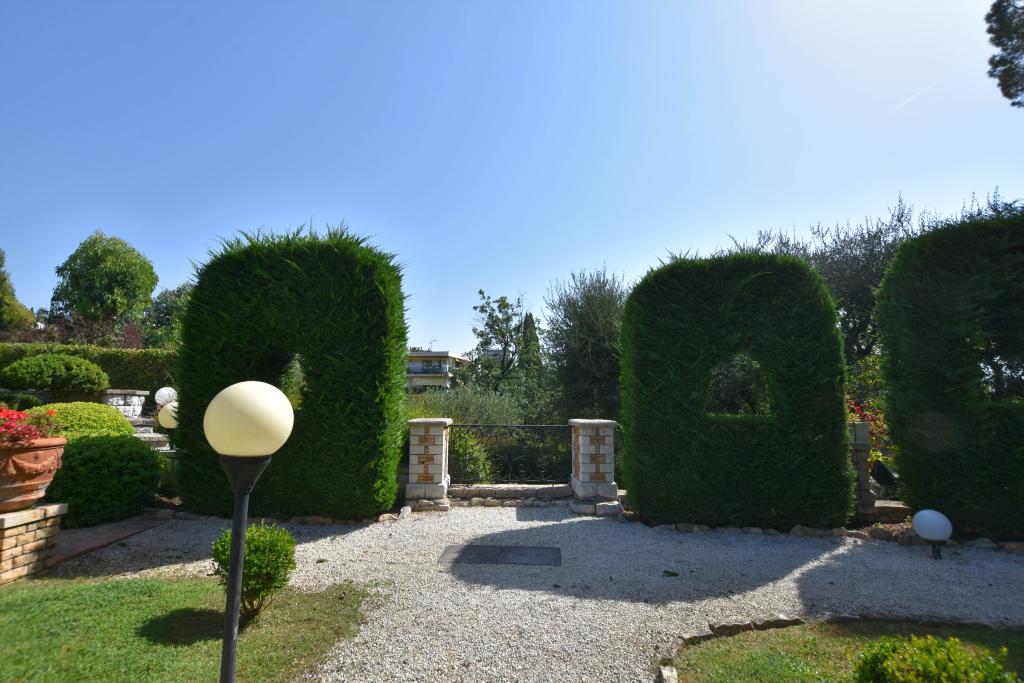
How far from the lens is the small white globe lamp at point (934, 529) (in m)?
4.88

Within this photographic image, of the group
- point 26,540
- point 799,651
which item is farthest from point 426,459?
point 799,651

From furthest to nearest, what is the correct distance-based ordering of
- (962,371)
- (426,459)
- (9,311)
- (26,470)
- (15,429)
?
1. (9,311)
2. (426,459)
3. (962,371)
4. (26,470)
5. (15,429)

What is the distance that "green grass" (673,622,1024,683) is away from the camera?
2703 mm

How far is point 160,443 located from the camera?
948 centimetres

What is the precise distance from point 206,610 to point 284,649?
2.89 ft

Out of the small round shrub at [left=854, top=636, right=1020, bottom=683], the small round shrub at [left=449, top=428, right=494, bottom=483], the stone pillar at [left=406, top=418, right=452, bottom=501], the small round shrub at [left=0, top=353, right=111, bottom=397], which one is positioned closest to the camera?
the small round shrub at [left=854, top=636, right=1020, bottom=683]

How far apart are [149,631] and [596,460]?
502cm

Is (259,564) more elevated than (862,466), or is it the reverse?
(862,466)

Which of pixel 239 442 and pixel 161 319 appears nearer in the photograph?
pixel 239 442

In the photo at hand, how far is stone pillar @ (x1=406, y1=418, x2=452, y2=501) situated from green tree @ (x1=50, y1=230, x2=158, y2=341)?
24350 millimetres

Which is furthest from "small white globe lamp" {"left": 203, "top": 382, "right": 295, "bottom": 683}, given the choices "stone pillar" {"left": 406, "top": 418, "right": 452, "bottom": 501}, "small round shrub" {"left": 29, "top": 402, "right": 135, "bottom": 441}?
"small round shrub" {"left": 29, "top": 402, "right": 135, "bottom": 441}

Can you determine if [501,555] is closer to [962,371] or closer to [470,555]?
[470,555]

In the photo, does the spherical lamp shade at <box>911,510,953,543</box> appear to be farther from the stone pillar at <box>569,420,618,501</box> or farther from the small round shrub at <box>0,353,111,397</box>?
the small round shrub at <box>0,353,111,397</box>

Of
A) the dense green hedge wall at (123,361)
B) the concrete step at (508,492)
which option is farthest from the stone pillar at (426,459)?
the dense green hedge wall at (123,361)
